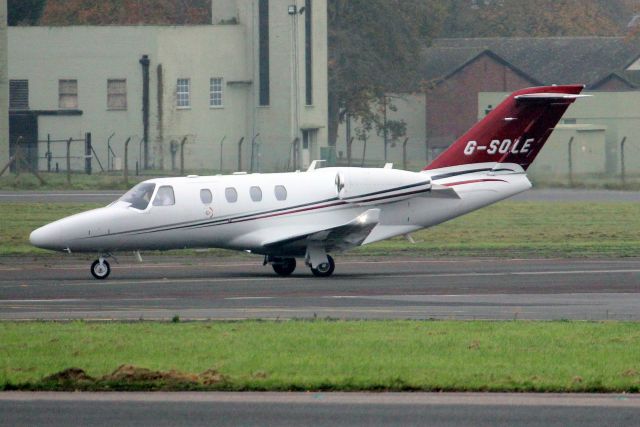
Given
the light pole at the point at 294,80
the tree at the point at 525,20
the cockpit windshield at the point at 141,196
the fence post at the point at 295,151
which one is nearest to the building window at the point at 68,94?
the light pole at the point at 294,80

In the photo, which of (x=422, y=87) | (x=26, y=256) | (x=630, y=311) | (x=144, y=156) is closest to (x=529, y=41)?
(x=422, y=87)

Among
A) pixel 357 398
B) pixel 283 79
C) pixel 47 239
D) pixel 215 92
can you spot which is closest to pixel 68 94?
pixel 215 92

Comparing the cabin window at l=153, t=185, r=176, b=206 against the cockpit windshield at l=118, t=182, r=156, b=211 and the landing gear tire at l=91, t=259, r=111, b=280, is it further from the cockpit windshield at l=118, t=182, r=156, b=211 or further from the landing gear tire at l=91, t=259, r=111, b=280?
the landing gear tire at l=91, t=259, r=111, b=280

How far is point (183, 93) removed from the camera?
6444 centimetres

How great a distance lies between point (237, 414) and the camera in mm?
12188

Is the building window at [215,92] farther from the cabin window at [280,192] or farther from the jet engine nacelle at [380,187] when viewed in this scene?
the jet engine nacelle at [380,187]

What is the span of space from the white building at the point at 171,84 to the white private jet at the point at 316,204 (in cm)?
3577

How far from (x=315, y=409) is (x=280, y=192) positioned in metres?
14.0

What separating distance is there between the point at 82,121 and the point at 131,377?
168ft

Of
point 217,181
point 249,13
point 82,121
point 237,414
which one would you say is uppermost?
A: point 249,13

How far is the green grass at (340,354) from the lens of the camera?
44.5ft

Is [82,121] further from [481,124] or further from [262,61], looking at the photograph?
[481,124]

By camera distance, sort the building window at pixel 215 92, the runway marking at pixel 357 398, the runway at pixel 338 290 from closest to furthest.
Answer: the runway marking at pixel 357 398, the runway at pixel 338 290, the building window at pixel 215 92

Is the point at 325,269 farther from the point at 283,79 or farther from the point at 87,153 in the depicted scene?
the point at 283,79
